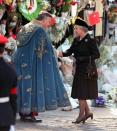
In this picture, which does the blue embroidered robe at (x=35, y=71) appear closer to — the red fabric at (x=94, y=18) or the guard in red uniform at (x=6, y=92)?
the guard in red uniform at (x=6, y=92)

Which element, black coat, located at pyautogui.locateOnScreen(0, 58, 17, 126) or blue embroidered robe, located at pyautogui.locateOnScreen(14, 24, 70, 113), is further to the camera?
blue embroidered robe, located at pyautogui.locateOnScreen(14, 24, 70, 113)

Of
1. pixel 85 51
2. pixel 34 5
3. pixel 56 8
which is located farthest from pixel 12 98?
pixel 56 8

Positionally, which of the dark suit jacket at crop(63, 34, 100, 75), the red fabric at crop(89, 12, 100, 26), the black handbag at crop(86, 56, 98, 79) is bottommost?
the black handbag at crop(86, 56, 98, 79)

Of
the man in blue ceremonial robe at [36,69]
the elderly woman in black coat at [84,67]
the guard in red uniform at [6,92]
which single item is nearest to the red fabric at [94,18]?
the elderly woman in black coat at [84,67]

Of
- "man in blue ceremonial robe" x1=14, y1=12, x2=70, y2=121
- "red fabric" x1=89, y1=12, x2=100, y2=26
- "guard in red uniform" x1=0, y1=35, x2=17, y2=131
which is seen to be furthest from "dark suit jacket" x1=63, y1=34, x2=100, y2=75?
"red fabric" x1=89, y1=12, x2=100, y2=26

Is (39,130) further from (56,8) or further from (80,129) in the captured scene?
(56,8)

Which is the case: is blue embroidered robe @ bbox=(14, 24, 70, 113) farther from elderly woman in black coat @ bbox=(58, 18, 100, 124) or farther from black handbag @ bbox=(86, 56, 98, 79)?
black handbag @ bbox=(86, 56, 98, 79)

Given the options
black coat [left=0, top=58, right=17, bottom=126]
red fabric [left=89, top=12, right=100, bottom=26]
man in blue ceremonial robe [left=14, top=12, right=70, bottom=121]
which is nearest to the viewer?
black coat [left=0, top=58, right=17, bottom=126]

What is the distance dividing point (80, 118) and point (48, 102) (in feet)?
1.86

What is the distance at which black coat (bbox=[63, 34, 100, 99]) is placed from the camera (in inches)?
345

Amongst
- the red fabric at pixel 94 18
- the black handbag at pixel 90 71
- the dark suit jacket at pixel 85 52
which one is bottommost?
the black handbag at pixel 90 71

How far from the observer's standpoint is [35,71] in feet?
28.5

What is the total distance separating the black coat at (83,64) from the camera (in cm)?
876

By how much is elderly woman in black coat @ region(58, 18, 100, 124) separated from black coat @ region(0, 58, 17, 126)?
3391 mm
